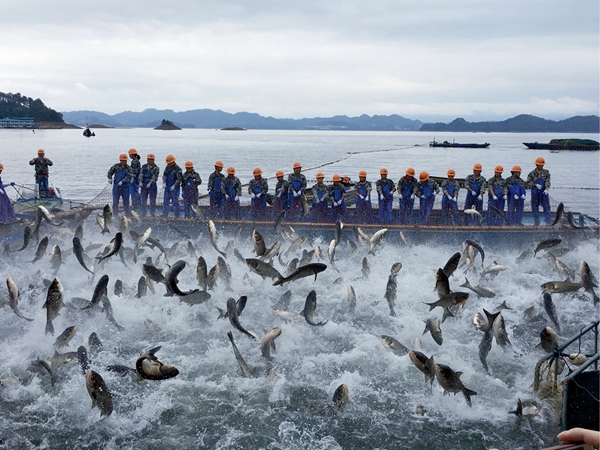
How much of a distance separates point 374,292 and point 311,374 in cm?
523

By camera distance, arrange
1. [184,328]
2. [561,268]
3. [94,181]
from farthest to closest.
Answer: [94,181] → [561,268] → [184,328]

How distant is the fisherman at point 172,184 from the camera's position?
2056 cm

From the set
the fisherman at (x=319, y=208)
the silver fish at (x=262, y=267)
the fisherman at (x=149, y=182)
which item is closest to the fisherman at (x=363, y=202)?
the fisherman at (x=319, y=208)

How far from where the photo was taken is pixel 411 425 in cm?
961

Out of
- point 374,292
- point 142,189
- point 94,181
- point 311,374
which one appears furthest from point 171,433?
point 94,181

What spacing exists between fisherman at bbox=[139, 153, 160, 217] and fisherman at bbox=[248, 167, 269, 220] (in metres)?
3.88

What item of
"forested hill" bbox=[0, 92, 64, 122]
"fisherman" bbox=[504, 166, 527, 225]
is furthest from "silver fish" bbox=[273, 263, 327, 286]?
"forested hill" bbox=[0, 92, 64, 122]

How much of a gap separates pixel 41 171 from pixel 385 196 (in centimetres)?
1613

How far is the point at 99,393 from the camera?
8984 millimetres

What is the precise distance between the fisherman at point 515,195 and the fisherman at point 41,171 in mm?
20029

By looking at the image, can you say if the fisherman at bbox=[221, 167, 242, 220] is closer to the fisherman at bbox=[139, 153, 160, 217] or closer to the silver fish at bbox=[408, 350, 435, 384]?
the fisherman at bbox=[139, 153, 160, 217]

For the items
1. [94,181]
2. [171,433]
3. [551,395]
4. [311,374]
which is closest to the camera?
[171,433]

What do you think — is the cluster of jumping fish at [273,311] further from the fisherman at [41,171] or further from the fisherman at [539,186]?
the fisherman at [41,171]

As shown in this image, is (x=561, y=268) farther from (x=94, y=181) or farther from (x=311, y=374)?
(x=94, y=181)
